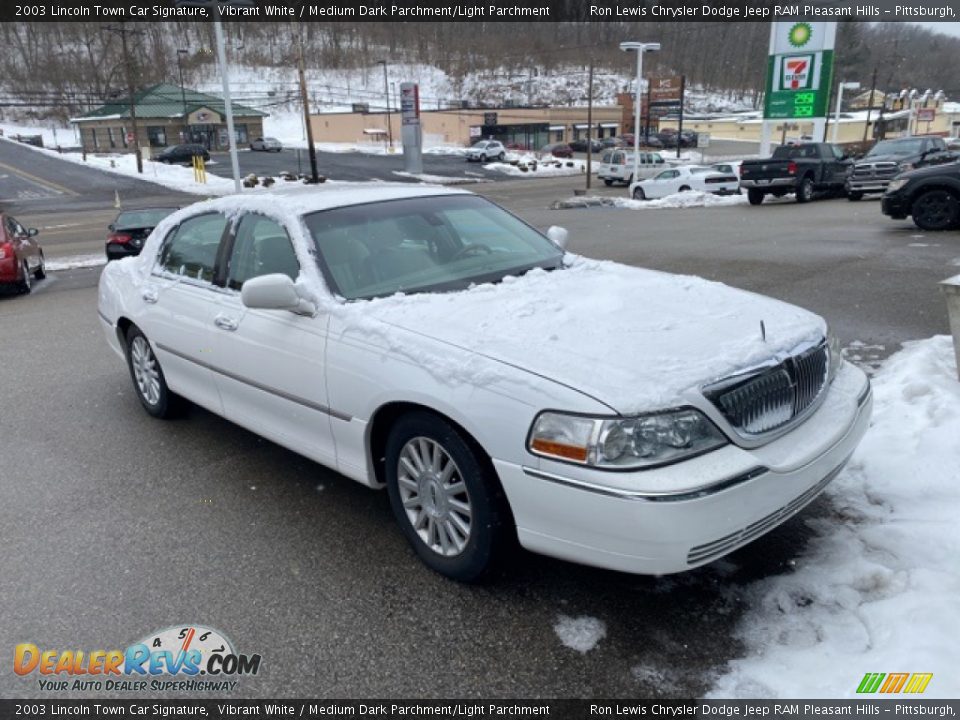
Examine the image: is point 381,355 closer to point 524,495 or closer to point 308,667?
point 524,495

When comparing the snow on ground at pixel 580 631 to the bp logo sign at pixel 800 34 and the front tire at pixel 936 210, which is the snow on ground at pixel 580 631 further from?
the bp logo sign at pixel 800 34

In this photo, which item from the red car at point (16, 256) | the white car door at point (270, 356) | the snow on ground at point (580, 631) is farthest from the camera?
the red car at point (16, 256)

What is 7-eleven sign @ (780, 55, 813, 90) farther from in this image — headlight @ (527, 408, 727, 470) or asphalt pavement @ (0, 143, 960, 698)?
headlight @ (527, 408, 727, 470)

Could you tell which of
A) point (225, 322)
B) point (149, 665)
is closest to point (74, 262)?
point (225, 322)

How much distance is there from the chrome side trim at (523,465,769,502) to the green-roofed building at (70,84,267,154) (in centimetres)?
7748

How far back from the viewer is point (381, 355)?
10.1 ft

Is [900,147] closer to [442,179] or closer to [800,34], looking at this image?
[800,34]

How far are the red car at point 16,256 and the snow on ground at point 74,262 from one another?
246cm

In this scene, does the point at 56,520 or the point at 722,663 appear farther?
the point at 56,520

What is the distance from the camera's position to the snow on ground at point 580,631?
272 centimetres

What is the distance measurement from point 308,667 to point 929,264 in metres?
10.7

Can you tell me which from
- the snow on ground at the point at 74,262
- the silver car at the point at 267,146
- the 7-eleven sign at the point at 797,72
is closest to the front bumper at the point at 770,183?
the 7-eleven sign at the point at 797,72

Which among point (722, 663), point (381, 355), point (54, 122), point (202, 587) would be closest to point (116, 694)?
point (202, 587)
